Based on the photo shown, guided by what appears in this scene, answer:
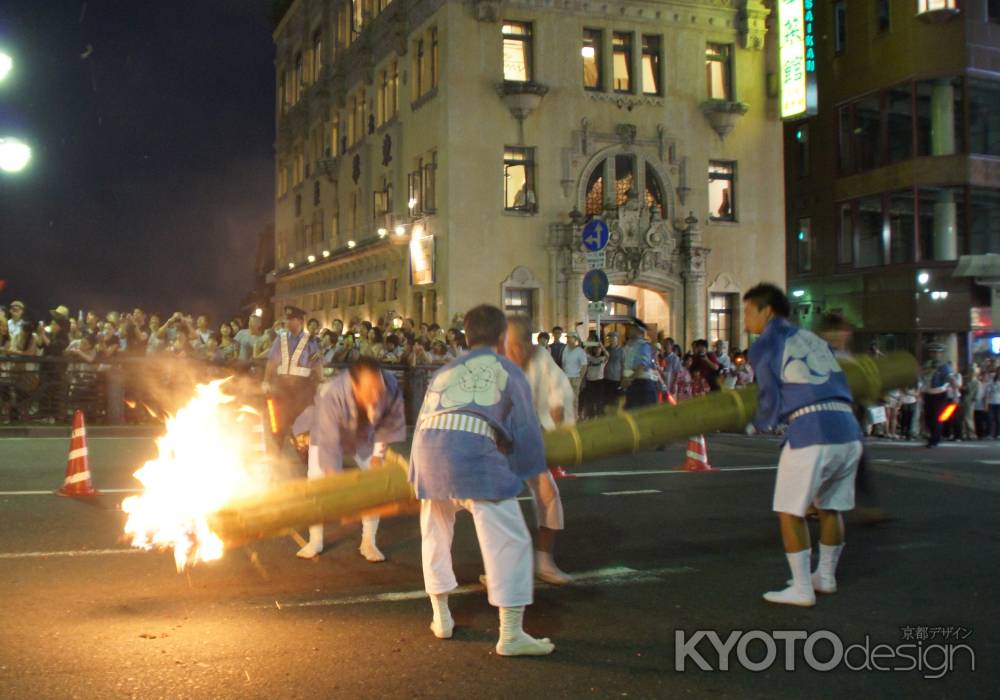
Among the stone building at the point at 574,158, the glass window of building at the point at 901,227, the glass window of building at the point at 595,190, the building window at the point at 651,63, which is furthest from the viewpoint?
the glass window of building at the point at 901,227

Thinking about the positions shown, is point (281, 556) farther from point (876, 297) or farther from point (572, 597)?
point (876, 297)

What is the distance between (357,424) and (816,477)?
3.24 meters

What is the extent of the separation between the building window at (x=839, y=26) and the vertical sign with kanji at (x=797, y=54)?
497cm

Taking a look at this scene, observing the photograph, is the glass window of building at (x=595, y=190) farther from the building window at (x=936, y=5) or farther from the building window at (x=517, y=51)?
the building window at (x=936, y=5)

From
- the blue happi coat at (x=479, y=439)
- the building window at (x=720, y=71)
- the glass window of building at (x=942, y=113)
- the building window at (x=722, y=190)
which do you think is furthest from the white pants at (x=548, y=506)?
the glass window of building at (x=942, y=113)

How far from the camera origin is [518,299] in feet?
92.2

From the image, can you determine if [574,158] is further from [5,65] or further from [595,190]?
[5,65]

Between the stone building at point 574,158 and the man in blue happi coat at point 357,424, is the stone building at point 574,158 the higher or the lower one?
the higher one

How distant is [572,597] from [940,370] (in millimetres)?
13238

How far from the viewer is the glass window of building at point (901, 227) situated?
3108 centimetres

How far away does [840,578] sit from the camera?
265 inches

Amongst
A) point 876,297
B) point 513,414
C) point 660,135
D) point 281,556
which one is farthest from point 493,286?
point 513,414

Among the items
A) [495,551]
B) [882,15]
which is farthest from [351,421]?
[882,15]

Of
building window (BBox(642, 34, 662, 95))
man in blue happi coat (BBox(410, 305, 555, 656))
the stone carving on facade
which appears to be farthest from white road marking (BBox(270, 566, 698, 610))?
the stone carving on facade
